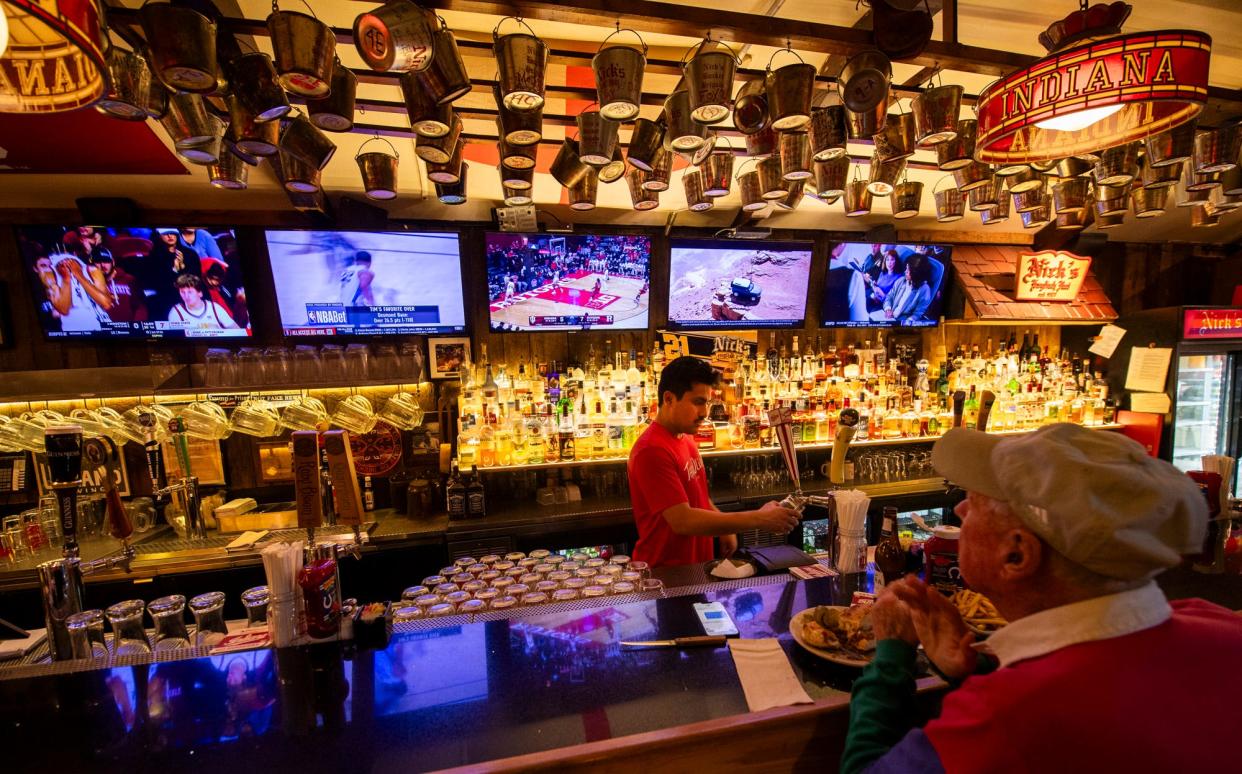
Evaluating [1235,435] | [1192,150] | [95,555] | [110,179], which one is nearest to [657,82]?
[1192,150]

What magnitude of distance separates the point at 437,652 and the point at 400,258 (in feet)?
9.00

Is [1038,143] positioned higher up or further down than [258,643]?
higher up

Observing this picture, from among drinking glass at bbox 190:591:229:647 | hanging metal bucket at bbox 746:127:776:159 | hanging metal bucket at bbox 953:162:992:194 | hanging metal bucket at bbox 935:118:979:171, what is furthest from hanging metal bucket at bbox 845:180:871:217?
drinking glass at bbox 190:591:229:647

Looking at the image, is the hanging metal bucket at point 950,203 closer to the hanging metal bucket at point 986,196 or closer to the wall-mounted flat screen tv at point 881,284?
the hanging metal bucket at point 986,196

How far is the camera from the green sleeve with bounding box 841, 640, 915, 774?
3.54ft

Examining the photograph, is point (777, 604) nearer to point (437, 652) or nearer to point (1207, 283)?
point (437, 652)

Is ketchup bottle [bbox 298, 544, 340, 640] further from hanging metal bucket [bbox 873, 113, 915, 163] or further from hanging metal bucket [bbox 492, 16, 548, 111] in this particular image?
hanging metal bucket [bbox 873, 113, 915, 163]

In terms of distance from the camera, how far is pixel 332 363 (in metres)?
3.68

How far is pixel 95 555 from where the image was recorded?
124 inches

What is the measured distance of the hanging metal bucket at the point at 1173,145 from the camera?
226 cm

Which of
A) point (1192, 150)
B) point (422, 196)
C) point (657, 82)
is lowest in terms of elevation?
point (1192, 150)

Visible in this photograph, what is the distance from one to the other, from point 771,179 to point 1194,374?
5.48m

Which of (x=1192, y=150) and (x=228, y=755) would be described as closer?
(x=228, y=755)

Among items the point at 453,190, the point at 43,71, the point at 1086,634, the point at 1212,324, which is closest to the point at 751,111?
the point at 453,190
